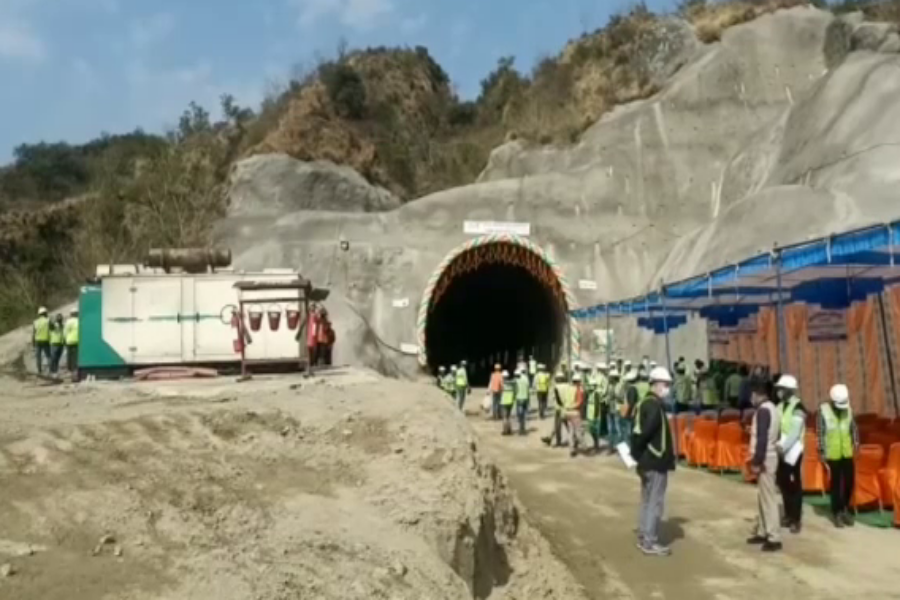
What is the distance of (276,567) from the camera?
7.44 meters

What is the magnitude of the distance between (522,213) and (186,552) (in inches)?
1548

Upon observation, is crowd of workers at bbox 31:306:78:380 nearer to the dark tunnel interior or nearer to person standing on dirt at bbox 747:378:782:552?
the dark tunnel interior

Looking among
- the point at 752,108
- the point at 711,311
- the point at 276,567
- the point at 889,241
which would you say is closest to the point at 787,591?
A: the point at 889,241

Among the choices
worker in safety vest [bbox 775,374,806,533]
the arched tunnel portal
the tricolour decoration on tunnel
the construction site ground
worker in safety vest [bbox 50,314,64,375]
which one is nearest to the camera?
the construction site ground

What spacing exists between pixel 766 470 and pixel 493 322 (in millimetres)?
43684

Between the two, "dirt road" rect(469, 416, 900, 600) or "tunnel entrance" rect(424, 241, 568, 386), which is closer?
"dirt road" rect(469, 416, 900, 600)

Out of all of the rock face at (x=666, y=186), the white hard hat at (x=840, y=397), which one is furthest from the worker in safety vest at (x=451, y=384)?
the white hard hat at (x=840, y=397)

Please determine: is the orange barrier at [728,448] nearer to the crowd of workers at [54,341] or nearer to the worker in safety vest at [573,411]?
the worker in safety vest at [573,411]

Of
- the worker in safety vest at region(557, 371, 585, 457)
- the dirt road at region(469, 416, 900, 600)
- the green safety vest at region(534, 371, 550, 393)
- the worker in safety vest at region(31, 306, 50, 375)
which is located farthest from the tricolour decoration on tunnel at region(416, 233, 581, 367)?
the dirt road at region(469, 416, 900, 600)

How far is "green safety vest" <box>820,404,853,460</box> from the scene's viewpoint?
47.9 feet

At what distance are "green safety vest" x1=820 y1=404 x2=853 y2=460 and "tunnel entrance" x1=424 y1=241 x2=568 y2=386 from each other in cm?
2556

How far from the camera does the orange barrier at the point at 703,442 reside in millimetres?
20641

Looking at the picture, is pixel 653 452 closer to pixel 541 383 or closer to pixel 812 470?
pixel 812 470

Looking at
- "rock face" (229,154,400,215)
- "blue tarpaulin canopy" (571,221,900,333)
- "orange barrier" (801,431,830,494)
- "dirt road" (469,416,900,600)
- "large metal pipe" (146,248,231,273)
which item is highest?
"rock face" (229,154,400,215)
